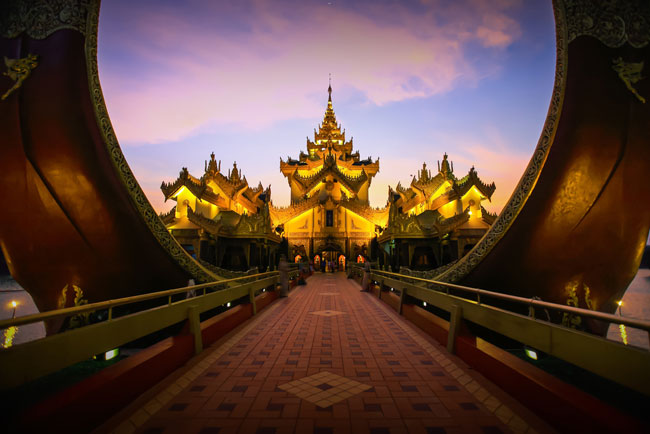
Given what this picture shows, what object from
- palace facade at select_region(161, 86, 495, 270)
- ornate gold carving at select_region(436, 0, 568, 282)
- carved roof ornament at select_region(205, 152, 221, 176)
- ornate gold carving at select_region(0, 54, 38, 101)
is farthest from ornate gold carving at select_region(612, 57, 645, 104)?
carved roof ornament at select_region(205, 152, 221, 176)

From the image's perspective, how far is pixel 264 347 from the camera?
205 inches

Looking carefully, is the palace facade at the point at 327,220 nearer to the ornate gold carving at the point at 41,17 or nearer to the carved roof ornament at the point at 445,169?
the carved roof ornament at the point at 445,169

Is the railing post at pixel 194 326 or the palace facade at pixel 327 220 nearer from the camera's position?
the railing post at pixel 194 326

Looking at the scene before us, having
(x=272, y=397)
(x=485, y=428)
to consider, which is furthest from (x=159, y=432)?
(x=485, y=428)

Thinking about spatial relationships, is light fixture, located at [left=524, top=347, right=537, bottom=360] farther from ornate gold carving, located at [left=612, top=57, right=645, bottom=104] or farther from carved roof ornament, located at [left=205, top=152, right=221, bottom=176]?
carved roof ornament, located at [left=205, top=152, right=221, bottom=176]

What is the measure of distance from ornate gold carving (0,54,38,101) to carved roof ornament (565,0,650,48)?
931 centimetres

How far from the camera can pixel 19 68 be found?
16.1 ft

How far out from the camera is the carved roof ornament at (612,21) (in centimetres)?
478

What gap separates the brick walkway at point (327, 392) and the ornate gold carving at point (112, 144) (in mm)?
2699

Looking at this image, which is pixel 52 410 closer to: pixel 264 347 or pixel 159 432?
pixel 159 432

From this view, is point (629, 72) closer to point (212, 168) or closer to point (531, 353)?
point (531, 353)

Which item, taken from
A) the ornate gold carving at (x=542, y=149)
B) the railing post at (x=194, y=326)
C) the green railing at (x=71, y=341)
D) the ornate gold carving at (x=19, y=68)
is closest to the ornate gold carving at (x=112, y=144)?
the ornate gold carving at (x=19, y=68)

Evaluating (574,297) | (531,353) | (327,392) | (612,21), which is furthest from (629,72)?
(327,392)

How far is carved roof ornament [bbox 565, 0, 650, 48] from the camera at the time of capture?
478 centimetres
